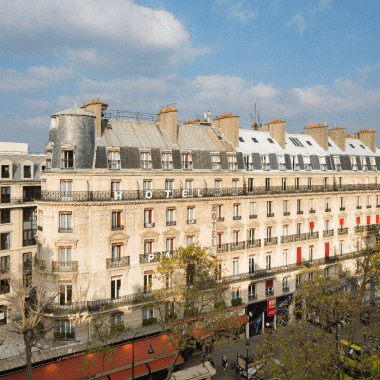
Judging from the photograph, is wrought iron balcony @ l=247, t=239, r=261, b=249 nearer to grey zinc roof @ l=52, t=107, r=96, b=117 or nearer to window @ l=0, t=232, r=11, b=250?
grey zinc roof @ l=52, t=107, r=96, b=117

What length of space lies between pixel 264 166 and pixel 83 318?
2338 centimetres

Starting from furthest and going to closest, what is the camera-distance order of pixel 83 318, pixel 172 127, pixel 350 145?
pixel 350 145
pixel 172 127
pixel 83 318

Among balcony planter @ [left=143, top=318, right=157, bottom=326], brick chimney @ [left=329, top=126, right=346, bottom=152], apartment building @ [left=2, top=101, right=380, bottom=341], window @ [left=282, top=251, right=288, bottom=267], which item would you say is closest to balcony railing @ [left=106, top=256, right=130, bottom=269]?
apartment building @ [left=2, top=101, right=380, bottom=341]

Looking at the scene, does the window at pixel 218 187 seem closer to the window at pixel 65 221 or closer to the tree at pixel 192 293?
the tree at pixel 192 293

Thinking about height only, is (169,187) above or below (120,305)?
above

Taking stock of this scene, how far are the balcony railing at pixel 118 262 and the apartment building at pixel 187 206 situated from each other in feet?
0.26

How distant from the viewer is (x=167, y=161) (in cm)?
3484

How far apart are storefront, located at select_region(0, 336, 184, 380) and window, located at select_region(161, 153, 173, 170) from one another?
14.2 meters

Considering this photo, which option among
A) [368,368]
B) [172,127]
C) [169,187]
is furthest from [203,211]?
[368,368]

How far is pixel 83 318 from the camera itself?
29.7 m

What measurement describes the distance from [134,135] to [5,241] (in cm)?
1549

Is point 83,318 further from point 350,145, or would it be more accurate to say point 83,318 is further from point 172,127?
point 350,145

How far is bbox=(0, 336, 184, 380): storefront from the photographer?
85.8 ft

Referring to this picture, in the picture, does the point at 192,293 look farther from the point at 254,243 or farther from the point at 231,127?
the point at 231,127
